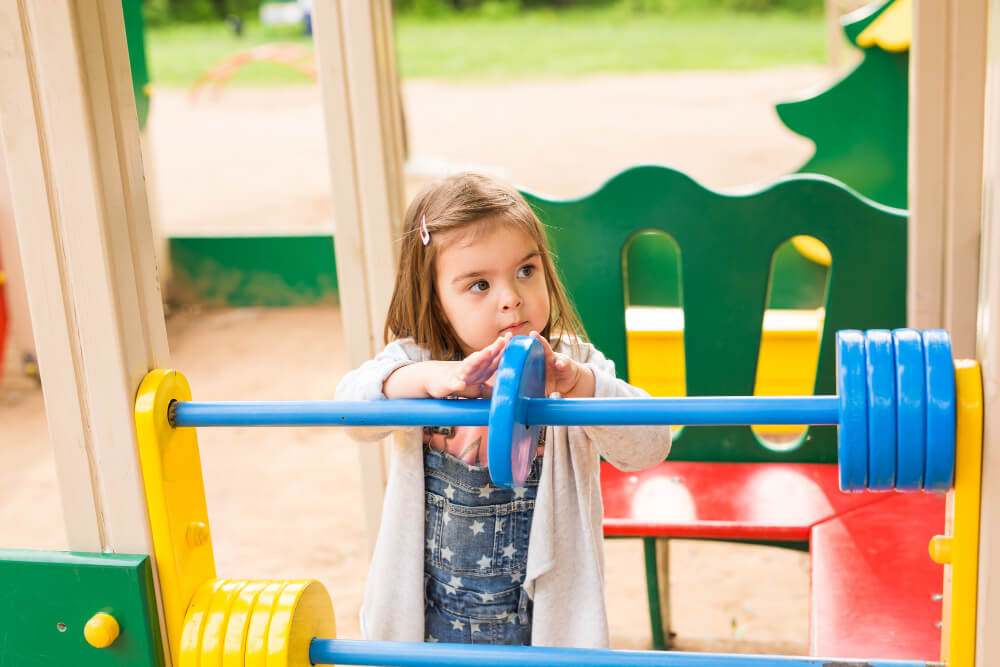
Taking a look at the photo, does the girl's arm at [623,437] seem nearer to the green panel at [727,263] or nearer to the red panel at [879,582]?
the red panel at [879,582]

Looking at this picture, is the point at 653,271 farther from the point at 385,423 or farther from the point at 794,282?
the point at 385,423

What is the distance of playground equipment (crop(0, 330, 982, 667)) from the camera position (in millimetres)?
862

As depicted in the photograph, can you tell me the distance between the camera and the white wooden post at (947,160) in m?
1.68

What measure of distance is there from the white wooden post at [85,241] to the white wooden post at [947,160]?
1237 millimetres

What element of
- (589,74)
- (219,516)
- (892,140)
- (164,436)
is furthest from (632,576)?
(589,74)

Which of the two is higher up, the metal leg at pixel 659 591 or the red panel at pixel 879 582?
the red panel at pixel 879 582

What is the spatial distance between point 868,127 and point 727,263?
134 centimetres

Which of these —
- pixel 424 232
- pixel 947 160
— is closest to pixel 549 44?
pixel 947 160

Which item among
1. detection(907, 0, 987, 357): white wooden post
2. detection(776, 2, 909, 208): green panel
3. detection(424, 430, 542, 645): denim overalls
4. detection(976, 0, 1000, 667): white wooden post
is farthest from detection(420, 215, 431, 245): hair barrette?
detection(776, 2, 909, 208): green panel

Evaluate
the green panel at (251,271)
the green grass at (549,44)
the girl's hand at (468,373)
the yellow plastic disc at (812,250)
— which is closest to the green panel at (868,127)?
the yellow plastic disc at (812,250)

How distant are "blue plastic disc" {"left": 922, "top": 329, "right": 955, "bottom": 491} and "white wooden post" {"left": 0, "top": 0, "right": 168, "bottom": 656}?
69cm

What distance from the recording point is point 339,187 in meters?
1.76

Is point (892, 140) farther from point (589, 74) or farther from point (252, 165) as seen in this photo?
point (589, 74)

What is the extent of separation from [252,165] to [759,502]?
23.1ft
